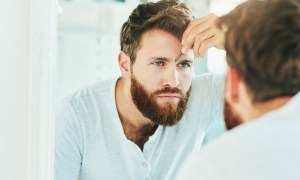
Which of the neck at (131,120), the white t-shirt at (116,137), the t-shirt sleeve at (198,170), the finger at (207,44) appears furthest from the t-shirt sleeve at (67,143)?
the t-shirt sleeve at (198,170)

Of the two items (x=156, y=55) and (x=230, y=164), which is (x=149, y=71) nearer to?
(x=156, y=55)

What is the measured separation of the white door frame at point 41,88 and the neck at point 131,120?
173mm

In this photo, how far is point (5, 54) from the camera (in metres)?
0.92

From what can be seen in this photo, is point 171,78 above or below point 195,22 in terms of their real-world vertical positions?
below

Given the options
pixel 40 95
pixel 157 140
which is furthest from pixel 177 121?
pixel 40 95

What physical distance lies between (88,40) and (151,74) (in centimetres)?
17

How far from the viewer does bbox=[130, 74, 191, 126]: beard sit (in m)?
1.06

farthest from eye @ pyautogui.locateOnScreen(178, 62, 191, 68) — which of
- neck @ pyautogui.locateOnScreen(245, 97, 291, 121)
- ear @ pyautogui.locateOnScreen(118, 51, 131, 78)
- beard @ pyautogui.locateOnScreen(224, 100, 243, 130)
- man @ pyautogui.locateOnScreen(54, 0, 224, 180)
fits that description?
neck @ pyautogui.locateOnScreen(245, 97, 291, 121)

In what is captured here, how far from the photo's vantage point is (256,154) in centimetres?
60

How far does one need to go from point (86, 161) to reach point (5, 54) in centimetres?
29

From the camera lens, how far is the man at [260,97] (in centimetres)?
60

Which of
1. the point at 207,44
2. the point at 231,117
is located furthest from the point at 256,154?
the point at 207,44

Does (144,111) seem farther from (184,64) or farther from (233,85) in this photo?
(233,85)

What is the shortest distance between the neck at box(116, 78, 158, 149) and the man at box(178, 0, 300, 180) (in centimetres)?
37
